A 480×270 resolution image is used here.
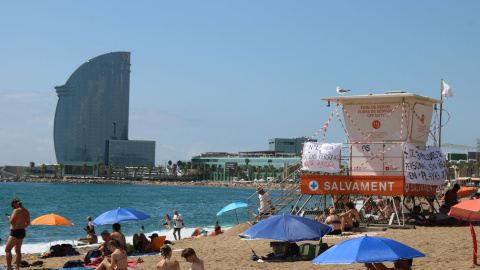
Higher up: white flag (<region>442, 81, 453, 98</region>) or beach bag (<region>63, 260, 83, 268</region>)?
white flag (<region>442, 81, 453, 98</region>)

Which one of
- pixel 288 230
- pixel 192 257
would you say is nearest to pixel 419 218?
pixel 288 230

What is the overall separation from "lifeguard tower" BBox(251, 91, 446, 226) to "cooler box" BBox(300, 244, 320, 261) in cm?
566

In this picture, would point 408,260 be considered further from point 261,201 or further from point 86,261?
point 261,201

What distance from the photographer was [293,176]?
73.6ft

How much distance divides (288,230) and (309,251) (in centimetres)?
142

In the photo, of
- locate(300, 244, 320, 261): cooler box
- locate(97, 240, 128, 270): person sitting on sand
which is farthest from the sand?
locate(97, 240, 128, 270): person sitting on sand

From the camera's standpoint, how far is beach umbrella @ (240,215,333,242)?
13148 mm

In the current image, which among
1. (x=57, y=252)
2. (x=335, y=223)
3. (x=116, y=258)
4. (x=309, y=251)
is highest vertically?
(x=335, y=223)

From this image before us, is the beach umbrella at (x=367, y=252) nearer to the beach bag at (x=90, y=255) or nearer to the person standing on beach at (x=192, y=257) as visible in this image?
the person standing on beach at (x=192, y=257)

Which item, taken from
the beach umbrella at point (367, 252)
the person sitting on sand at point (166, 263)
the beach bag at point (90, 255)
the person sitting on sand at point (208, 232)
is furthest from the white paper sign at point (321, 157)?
the beach umbrella at point (367, 252)

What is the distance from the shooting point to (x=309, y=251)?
14375 millimetres

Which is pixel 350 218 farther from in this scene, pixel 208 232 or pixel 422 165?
pixel 208 232

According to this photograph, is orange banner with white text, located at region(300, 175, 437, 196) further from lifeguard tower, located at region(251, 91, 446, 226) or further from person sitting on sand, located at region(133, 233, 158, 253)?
person sitting on sand, located at region(133, 233, 158, 253)

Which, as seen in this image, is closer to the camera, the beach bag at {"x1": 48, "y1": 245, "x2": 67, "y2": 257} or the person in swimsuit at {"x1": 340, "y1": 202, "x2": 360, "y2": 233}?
the person in swimsuit at {"x1": 340, "y1": 202, "x2": 360, "y2": 233}
